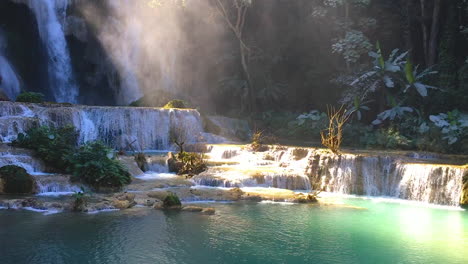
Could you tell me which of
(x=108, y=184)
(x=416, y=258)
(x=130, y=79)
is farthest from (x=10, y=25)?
(x=416, y=258)

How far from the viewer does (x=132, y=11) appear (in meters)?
28.9

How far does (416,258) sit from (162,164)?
9.31 m

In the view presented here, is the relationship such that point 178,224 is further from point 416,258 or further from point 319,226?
point 416,258

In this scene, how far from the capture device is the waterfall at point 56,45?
25.0 metres

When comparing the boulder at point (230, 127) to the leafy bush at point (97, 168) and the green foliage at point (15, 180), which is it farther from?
the green foliage at point (15, 180)

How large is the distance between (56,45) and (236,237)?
20274mm

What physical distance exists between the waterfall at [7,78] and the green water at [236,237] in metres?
15.3

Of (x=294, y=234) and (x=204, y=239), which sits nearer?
(x=204, y=239)

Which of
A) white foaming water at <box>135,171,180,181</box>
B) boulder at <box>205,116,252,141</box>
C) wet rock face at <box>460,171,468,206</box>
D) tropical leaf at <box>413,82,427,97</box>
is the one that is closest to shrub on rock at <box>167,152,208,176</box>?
white foaming water at <box>135,171,180,181</box>

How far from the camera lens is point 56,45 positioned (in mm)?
25422

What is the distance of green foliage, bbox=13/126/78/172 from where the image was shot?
521 inches

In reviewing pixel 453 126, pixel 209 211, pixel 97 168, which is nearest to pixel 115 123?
pixel 97 168

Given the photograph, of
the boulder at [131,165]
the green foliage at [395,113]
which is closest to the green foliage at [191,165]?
the boulder at [131,165]

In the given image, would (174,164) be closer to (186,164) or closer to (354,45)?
(186,164)
